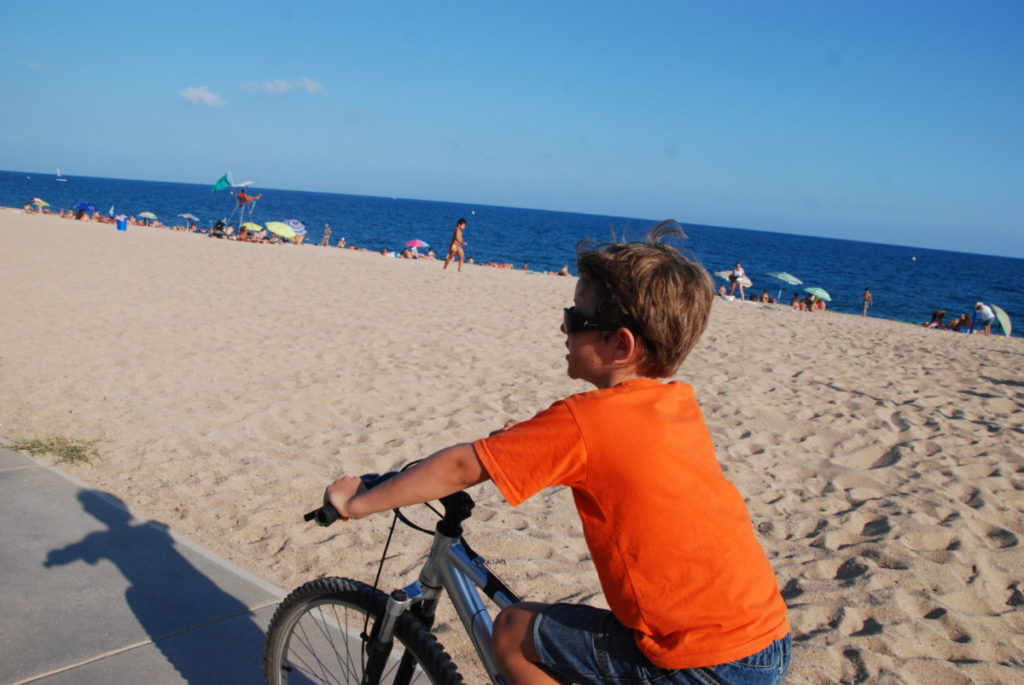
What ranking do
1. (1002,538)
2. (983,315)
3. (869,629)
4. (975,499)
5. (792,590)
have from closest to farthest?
(869,629), (792,590), (1002,538), (975,499), (983,315)

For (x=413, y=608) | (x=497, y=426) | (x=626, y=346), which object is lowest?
(x=497, y=426)

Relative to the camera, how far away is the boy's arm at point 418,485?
160cm

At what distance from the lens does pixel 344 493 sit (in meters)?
1.76

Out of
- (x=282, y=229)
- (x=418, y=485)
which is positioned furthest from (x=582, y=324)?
(x=282, y=229)

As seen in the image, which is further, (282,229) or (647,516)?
(282,229)

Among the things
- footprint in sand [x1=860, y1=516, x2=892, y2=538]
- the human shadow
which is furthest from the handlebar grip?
footprint in sand [x1=860, y1=516, x2=892, y2=538]

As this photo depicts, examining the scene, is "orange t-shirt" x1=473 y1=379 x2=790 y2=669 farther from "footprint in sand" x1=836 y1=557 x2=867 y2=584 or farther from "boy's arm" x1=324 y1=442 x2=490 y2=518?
"footprint in sand" x1=836 y1=557 x2=867 y2=584

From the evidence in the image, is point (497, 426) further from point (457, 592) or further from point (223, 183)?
point (223, 183)

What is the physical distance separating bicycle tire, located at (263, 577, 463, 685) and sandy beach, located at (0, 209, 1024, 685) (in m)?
0.67

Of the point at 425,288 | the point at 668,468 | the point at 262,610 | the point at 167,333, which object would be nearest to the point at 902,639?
the point at 668,468

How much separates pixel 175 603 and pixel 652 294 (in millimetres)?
2715

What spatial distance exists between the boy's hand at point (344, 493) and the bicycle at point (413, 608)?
2cm

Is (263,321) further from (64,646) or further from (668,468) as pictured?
(668,468)

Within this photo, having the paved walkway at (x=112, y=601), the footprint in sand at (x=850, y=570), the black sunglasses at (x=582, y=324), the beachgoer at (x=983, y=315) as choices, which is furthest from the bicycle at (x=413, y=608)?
the beachgoer at (x=983, y=315)
